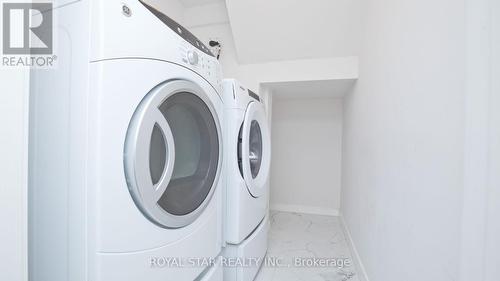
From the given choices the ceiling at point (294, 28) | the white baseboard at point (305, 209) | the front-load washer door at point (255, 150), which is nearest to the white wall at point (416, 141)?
the ceiling at point (294, 28)

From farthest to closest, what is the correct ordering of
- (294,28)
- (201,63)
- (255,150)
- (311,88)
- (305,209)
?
(305,209) < (311,88) < (294,28) < (255,150) < (201,63)

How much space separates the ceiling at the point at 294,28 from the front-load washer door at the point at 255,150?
1.99 feet

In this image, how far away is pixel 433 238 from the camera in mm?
521

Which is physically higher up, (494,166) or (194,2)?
(194,2)

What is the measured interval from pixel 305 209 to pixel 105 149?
7.75ft

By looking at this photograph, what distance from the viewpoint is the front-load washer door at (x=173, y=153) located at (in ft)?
1.51

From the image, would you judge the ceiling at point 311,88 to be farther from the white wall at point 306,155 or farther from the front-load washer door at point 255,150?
the front-load washer door at point 255,150

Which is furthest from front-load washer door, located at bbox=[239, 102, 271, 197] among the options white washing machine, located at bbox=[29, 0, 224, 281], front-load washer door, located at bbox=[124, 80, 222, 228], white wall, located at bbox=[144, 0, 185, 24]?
white wall, located at bbox=[144, 0, 185, 24]

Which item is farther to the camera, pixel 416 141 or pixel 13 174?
pixel 416 141

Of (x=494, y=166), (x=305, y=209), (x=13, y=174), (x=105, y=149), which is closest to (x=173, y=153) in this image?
(x=105, y=149)

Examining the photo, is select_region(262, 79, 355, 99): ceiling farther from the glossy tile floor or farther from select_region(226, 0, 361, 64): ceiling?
the glossy tile floor

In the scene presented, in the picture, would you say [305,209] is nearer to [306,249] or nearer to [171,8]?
[306,249]

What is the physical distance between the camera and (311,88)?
1891 millimetres

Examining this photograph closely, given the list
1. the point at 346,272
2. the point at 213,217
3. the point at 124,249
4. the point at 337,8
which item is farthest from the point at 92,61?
the point at 346,272
